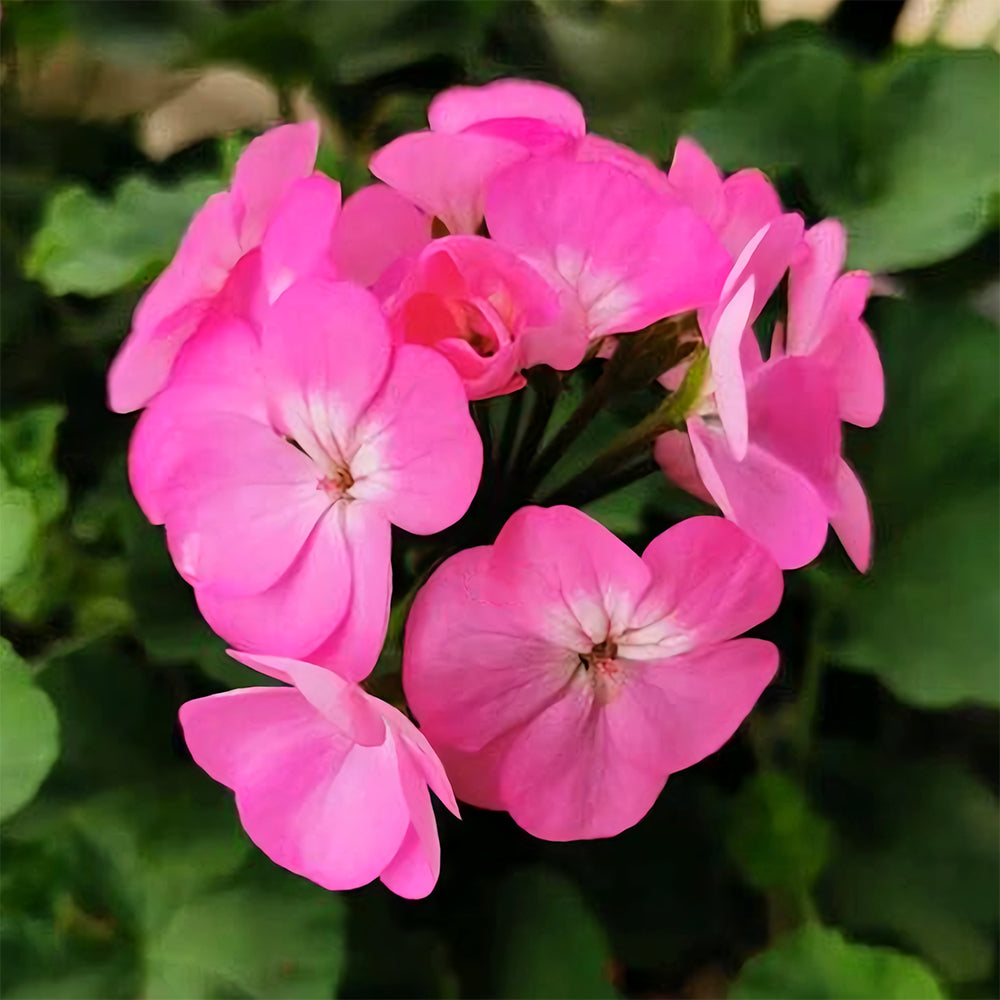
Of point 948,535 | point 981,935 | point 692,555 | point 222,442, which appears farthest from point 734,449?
point 981,935

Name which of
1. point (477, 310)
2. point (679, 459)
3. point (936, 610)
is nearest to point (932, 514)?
point (936, 610)

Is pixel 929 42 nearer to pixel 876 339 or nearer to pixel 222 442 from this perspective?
pixel 876 339

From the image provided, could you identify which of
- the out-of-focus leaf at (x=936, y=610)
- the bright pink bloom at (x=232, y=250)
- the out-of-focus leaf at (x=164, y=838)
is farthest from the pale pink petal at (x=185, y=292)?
the out-of-focus leaf at (x=936, y=610)

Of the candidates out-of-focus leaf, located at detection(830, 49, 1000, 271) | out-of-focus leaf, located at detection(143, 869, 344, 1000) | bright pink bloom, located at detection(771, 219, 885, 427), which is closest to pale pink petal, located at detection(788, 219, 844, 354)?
bright pink bloom, located at detection(771, 219, 885, 427)

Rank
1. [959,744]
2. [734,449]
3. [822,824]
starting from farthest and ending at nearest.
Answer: [959,744]
[822,824]
[734,449]

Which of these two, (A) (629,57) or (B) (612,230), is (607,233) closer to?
(B) (612,230)

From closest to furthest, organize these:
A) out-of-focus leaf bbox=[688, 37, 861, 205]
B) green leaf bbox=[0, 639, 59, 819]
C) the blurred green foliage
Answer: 1. green leaf bbox=[0, 639, 59, 819]
2. the blurred green foliage
3. out-of-focus leaf bbox=[688, 37, 861, 205]

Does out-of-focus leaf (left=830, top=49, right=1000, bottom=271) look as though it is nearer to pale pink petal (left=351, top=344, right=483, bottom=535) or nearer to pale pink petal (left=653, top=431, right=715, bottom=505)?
pale pink petal (left=653, top=431, right=715, bottom=505)
